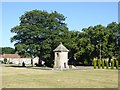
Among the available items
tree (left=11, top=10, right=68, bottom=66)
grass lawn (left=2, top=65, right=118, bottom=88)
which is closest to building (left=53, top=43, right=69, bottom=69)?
tree (left=11, top=10, right=68, bottom=66)

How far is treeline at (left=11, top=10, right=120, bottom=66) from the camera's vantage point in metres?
68.7

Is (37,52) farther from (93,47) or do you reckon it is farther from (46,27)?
(93,47)

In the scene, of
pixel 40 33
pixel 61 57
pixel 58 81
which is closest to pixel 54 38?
pixel 40 33

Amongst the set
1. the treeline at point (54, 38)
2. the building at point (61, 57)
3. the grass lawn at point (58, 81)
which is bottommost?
the grass lawn at point (58, 81)

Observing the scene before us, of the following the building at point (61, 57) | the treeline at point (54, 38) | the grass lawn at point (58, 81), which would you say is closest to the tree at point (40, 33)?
the treeline at point (54, 38)

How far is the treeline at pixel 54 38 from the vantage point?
6869cm

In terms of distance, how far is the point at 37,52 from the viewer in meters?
68.9

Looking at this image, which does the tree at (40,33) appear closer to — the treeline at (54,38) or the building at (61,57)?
the treeline at (54,38)

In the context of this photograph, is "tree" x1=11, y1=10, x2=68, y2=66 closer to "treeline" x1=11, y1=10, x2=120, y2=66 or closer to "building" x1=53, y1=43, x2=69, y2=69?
"treeline" x1=11, y1=10, x2=120, y2=66

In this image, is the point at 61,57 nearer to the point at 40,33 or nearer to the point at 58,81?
the point at 40,33

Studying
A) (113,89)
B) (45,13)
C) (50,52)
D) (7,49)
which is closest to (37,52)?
(50,52)

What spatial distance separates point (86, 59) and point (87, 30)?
26.5 feet

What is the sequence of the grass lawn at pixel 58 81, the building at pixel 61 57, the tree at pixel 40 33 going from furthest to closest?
the tree at pixel 40 33, the building at pixel 61 57, the grass lawn at pixel 58 81

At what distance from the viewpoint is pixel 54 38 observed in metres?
69.0
